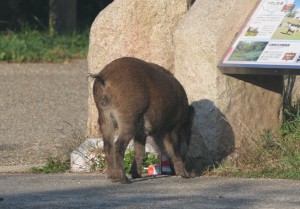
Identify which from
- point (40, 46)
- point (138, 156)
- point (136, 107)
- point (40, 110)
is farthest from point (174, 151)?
point (40, 46)

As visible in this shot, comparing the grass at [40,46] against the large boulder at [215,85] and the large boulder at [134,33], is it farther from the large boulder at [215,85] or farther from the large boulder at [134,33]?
the large boulder at [215,85]

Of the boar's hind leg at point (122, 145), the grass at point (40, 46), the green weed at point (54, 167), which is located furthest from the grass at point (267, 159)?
the grass at point (40, 46)

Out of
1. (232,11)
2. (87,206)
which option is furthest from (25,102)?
(87,206)

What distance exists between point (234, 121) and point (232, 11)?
0.96 meters

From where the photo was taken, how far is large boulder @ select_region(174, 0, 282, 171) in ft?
26.8

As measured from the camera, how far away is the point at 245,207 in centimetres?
661

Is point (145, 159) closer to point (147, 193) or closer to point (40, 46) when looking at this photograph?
point (147, 193)

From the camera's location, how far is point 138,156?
811 cm

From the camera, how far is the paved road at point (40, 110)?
9670 mm

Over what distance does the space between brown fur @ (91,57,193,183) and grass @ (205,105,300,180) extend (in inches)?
17.5

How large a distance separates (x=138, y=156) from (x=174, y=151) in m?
0.30

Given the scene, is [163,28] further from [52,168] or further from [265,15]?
[52,168]

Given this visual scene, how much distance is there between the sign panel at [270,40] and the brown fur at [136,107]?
561mm

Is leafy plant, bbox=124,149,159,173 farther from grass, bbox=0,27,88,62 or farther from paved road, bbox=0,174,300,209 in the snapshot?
grass, bbox=0,27,88,62
